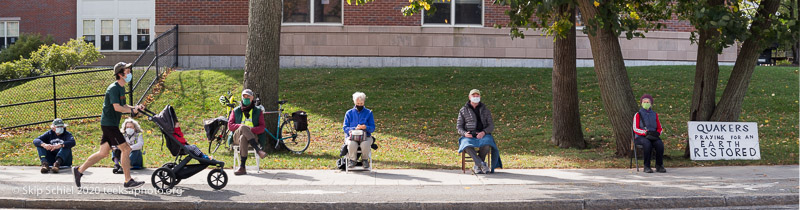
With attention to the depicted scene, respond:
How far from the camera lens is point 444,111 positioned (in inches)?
698

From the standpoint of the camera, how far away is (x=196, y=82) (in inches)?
797

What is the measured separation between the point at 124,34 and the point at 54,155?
2006cm

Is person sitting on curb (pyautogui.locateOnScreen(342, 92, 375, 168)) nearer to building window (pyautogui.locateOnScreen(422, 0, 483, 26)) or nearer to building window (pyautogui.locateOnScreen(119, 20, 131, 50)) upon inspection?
building window (pyautogui.locateOnScreen(422, 0, 483, 26))

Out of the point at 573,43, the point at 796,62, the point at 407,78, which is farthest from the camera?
the point at 796,62

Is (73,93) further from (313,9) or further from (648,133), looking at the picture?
(648,133)

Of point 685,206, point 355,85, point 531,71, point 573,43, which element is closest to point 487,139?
point 685,206

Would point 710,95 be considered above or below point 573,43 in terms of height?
below

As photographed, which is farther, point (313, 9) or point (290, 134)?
point (313, 9)

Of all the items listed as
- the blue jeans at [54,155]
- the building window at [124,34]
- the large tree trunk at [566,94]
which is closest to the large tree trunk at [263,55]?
the blue jeans at [54,155]

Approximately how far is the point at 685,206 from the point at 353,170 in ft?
16.2

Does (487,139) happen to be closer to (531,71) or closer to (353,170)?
(353,170)

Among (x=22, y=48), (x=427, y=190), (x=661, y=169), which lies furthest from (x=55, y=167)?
(x=22, y=48)

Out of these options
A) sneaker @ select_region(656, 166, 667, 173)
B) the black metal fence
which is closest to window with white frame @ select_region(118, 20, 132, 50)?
the black metal fence

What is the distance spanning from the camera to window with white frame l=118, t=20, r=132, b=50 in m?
30.0
